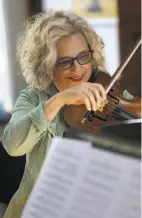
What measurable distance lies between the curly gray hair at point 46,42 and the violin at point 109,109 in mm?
65

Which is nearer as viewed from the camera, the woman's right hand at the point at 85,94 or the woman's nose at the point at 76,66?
the woman's right hand at the point at 85,94

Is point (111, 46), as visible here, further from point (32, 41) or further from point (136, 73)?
point (32, 41)

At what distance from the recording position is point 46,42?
106cm

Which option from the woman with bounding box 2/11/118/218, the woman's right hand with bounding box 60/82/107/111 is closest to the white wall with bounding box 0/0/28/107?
the woman with bounding box 2/11/118/218

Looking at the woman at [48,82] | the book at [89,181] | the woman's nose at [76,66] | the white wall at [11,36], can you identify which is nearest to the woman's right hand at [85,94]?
the woman at [48,82]

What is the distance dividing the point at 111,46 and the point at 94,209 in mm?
1902

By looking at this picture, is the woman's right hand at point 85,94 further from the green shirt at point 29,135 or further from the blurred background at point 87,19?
the blurred background at point 87,19

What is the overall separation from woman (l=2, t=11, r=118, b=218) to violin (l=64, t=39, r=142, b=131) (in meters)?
0.03

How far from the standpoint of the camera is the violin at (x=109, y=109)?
3.53 feet

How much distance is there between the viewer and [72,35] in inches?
41.8

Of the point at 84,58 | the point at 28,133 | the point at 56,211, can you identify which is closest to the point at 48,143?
the point at 28,133

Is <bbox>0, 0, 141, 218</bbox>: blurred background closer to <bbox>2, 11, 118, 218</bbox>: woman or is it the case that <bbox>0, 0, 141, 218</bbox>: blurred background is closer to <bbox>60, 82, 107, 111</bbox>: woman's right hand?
<bbox>2, 11, 118, 218</bbox>: woman

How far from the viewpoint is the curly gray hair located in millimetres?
1052

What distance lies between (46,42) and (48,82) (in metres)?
0.09
